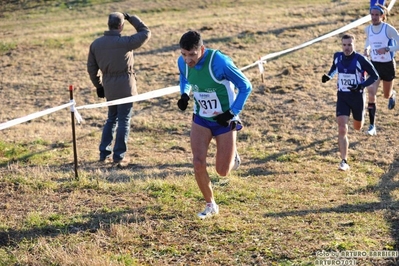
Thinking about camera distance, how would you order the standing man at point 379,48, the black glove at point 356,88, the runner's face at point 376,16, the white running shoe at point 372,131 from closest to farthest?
the black glove at point 356,88 → the runner's face at point 376,16 → the standing man at point 379,48 → the white running shoe at point 372,131

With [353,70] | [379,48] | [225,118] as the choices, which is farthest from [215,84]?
[379,48]

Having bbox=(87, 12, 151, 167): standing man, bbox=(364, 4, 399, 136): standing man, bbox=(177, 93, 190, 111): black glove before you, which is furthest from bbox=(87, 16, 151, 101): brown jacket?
bbox=(364, 4, 399, 136): standing man

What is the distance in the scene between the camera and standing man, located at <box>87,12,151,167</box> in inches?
343

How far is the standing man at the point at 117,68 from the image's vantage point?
28.6ft

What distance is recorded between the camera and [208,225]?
6066mm

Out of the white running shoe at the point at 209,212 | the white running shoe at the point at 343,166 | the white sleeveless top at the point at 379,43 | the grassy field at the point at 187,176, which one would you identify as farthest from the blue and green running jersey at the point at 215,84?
the white sleeveless top at the point at 379,43

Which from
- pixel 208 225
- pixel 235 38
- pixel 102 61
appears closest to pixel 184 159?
pixel 102 61

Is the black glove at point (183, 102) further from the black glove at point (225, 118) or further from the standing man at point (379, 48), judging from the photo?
the standing man at point (379, 48)

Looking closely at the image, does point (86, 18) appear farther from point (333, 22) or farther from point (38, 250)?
point (38, 250)

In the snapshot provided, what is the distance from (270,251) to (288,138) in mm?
5415

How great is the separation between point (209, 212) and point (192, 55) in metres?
1.68

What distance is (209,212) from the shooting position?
249 inches

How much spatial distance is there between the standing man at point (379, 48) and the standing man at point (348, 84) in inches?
68.6

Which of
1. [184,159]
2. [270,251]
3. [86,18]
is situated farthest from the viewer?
[86,18]
